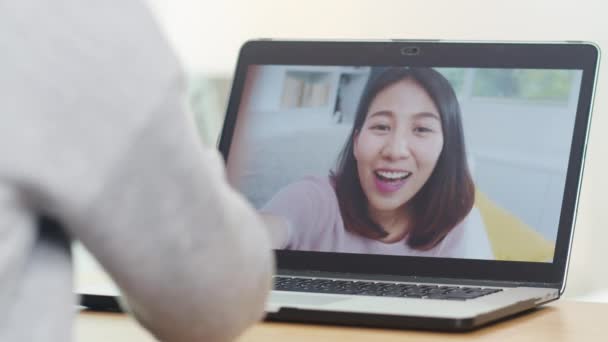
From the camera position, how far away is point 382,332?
59 cm

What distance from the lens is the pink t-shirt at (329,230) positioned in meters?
0.76

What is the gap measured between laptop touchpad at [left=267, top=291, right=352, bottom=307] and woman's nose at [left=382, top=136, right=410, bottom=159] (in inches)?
6.7

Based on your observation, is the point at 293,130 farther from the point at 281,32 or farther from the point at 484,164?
the point at 281,32

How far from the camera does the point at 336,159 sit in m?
0.81

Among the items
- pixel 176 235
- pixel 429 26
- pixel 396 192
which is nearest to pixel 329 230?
pixel 396 192

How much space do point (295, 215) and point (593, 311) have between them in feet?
0.88

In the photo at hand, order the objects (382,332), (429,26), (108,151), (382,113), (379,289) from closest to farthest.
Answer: (108,151)
(382,332)
(379,289)
(382,113)
(429,26)

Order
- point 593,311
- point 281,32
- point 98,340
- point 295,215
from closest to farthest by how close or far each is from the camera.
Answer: point 98,340 < point 593,311 < point 295,215 < point 281,32

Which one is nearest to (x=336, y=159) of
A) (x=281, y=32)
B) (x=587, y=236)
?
(x=587, y=236)

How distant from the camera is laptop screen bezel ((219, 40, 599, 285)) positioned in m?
0.75

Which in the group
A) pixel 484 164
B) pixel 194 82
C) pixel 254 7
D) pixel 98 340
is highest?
pixel 254 7

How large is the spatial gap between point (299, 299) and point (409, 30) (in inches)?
46.8

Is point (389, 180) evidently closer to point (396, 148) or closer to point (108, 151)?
point (396, 148)

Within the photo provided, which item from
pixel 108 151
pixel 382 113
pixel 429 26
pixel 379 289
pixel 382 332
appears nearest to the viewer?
pixel 108 151
